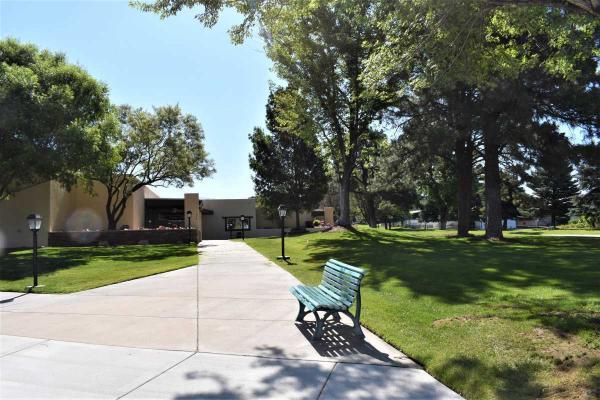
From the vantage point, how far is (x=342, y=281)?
657cm

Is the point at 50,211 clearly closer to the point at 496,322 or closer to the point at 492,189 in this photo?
the point at 492,189

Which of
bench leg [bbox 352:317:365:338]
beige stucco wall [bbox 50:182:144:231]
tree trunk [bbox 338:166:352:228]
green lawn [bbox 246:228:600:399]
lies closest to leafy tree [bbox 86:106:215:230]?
beige stucco wall [bbox 50:182:144:231]

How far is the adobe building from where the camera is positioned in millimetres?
30328

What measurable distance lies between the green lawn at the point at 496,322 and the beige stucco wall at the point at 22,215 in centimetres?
2499

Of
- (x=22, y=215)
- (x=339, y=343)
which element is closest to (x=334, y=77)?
(x=22, y=215)

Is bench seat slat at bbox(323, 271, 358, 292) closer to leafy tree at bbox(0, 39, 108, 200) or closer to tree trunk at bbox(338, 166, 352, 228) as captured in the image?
leafy tree at bbox(0, 39, 108, 200)

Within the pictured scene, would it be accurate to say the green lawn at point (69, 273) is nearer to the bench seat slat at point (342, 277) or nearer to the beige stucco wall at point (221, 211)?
the bench seat slat at point (342, 277)

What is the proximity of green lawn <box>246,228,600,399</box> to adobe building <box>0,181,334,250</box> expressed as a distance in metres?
23.9

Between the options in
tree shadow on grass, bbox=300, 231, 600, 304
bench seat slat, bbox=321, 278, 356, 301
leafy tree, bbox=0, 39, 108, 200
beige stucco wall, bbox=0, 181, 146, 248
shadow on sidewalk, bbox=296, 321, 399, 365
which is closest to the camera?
shadow on sidewalk, bbox=296, 321, 399, 365

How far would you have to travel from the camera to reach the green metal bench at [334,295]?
19.8 feet

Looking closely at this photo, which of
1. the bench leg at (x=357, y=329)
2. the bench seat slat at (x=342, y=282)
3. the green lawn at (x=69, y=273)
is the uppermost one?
the bench seat slat at (x=342, y=282)

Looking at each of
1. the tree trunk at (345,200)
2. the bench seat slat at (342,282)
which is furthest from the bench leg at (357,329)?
the tree trunk at (345,200)

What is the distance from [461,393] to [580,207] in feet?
193

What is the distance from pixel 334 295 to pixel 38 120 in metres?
19.7
